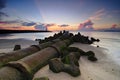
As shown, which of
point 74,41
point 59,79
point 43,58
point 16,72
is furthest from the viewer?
point 74,41

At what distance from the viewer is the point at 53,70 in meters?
3.88

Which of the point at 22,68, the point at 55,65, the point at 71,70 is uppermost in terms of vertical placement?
the point at 22,68

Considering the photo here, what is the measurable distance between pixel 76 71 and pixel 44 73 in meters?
0.94

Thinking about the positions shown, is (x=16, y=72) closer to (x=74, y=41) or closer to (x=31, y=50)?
(x=31, y=50)

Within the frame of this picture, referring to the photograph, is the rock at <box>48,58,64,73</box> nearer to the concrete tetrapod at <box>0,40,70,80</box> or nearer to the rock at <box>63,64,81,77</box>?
the rock at <box>63,64,81,77</box>

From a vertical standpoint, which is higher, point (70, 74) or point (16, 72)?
point (16, 72)

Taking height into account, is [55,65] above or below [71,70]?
above

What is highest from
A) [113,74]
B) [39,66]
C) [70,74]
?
[39,66]

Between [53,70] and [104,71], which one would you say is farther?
[104,71]

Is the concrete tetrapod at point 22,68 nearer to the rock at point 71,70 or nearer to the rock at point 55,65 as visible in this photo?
the rock at point 55,65

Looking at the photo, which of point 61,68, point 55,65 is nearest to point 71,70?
point 61,68

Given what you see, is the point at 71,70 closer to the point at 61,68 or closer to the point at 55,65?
the point at 61,68

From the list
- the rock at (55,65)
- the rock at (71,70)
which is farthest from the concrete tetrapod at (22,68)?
the rock at (71,70)

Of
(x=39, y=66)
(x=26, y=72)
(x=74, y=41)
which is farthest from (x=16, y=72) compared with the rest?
(x=74, y=41)
